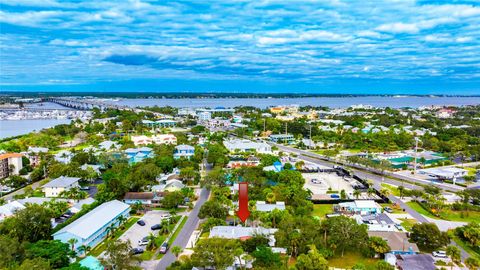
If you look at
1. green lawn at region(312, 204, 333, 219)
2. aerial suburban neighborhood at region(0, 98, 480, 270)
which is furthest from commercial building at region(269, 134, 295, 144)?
green lawn at region(312, 204, 333, 219)

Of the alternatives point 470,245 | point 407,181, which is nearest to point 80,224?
point 470,245

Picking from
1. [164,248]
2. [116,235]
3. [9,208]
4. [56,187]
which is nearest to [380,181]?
[164,248]

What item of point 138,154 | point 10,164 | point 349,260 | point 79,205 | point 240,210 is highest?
point 240,210

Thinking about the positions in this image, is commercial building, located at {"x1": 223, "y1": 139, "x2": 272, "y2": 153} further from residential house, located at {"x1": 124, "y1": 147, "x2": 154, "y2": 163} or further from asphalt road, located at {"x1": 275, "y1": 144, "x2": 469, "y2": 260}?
residential house, located at {"x1": 124, "y1": 147, "x2": 154, "y2": 163}

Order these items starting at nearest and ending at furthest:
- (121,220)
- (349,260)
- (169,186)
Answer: (349,260) → (121,220) → (169,186)

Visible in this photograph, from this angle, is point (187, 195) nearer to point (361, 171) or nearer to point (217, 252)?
point (217, 252)

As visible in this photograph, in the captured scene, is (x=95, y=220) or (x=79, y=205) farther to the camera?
(x=79, y=205)

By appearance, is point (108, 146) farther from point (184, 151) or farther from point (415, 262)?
point (415, 262)
